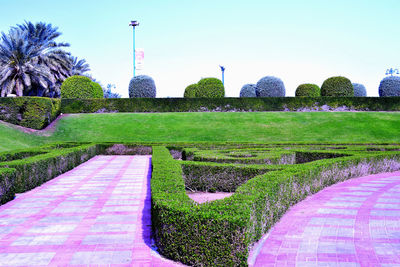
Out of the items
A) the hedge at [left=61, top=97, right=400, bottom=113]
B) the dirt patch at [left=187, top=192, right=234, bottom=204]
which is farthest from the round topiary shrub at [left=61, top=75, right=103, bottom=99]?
the dirt patch at [left=187, top=192, right=234, bottom=204]

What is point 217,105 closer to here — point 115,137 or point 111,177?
point 115,137

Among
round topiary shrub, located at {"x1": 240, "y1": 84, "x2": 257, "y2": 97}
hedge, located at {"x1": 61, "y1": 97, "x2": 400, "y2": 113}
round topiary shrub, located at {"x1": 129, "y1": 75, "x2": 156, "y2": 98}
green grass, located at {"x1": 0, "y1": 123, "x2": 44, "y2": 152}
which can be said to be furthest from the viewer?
round topiary shrub, located at {"x1": 240, "y1": 84, "x2": 257, "y2": 97}

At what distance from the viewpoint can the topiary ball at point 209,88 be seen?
33.9m

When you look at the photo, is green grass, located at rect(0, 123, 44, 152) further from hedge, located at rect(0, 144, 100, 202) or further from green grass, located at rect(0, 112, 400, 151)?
hedge, located at rect(0, 144, 100, 202)

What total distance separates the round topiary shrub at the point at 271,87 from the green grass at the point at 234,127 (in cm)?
565

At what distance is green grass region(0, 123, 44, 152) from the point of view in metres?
21.6

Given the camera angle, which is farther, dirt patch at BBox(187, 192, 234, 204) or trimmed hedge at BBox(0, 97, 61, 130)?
trimmed hedge at BBox(0, 97, 61, 130)

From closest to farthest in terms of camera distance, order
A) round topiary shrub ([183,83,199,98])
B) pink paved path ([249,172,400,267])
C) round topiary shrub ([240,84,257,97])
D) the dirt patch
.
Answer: pink paved path ([249,172,400,267]), the dirt patch, round topiary shrub ([183,83,199,98]), round topiary shrub ([240,84,257,97])

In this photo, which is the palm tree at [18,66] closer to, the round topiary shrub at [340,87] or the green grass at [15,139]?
the green grass at [15,139]

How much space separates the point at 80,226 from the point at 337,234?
4.34 m

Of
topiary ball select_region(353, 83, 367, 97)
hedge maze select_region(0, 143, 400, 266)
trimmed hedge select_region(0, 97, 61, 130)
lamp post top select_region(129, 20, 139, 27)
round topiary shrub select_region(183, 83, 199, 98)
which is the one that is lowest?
hedge maze select_region(0, 143, 400, 266)

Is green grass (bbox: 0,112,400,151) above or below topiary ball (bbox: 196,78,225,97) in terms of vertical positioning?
below

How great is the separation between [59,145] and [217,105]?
1598cm

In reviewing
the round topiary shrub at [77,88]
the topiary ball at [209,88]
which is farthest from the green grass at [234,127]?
the topiary ball at [209,88]
